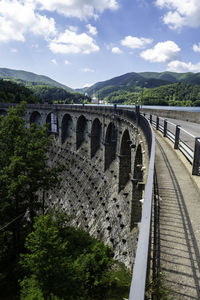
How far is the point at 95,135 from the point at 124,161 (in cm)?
1202

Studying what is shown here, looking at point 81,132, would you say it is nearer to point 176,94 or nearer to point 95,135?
point 95,135

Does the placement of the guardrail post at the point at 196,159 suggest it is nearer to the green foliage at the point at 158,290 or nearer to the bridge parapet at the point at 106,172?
the bridge parapet at the point at 106,172

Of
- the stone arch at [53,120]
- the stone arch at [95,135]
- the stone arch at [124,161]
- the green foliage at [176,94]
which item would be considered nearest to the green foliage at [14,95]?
the stone arch at [53,120]

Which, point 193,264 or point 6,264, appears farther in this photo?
point 6,264

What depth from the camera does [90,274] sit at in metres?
14.2

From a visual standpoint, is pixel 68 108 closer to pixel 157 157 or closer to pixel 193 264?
pixel 157 157

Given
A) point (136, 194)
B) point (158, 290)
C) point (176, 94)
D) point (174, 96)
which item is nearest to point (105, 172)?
point (136, 194)

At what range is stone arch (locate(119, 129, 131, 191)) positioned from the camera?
69.6ft

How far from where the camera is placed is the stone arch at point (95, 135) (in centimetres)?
3247

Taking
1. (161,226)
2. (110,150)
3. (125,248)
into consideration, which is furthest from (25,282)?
(110,150)

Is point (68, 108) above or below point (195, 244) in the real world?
above

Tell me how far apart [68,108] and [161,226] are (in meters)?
38.9

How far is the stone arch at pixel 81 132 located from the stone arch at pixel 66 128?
565 centimetres

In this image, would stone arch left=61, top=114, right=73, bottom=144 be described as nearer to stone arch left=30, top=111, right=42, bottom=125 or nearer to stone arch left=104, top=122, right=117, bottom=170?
stone arch left=30, top=111, right=42, bottom=125
